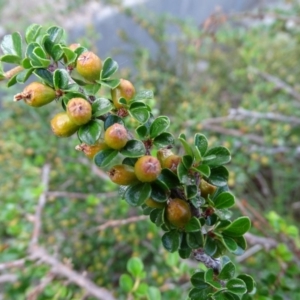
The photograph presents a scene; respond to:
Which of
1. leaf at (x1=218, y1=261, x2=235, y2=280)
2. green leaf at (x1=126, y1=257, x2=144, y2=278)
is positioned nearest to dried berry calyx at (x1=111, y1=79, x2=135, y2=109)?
leaf at (x1=218, y1=261, x2=235, y2=280)

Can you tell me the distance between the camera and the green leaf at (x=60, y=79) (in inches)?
16.0

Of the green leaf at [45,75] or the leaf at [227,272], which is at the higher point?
the green leaf at [45,75]

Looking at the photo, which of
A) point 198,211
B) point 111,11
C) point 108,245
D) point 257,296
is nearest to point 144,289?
point 257,296

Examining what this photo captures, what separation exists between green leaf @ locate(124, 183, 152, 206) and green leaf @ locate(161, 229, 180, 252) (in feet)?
0.20

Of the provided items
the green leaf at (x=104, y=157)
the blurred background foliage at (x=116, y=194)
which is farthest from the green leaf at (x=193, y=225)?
the blurred background foliage at (x=116, y=194)

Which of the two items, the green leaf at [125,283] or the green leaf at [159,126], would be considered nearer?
the green leaf at [159,126]

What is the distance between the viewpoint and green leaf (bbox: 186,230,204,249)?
1.39ft

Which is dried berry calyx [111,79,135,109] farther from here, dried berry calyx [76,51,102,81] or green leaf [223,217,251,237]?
green leaf [223,217,251,237]

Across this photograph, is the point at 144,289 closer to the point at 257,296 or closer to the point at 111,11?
the point at 257,296

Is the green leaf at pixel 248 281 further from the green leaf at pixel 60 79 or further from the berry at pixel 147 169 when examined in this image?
the green leaf at pixel 60 79

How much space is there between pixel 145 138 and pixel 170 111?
141 cm

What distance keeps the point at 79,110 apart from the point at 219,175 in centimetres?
17

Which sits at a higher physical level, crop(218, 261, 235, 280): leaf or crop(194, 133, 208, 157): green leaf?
crop(194, 133, 208, 157): green leaf

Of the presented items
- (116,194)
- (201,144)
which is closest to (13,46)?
(201,144)
